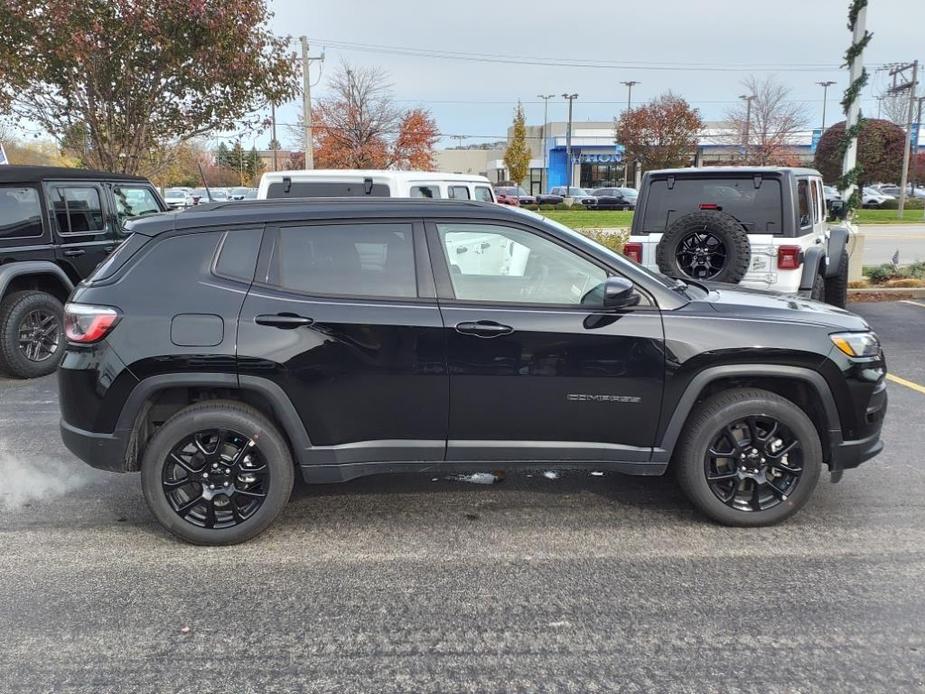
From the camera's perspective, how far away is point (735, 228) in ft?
22.8

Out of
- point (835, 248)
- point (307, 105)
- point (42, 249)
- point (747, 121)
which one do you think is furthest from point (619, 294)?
point (747, 121)

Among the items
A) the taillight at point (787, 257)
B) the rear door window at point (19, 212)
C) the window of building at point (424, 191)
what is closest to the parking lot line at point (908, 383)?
the taillight at point (787, 257)

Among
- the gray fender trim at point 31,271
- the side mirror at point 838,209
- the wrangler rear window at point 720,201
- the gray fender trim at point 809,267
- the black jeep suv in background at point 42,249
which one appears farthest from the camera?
the side mirror at point 838,209

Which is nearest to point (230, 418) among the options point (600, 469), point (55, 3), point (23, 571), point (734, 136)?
point (23, 571)

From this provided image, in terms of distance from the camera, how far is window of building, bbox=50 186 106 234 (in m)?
7.77

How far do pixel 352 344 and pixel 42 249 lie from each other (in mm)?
5360

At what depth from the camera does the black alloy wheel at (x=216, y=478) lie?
12.8 feet

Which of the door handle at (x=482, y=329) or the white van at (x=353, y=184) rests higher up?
the white van at (x=353, y=184)

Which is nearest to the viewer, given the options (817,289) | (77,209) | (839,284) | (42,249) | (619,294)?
(619,294)

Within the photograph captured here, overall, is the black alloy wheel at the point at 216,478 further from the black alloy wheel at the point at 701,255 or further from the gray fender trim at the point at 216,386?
the black alloy wheel at the point at 701,255

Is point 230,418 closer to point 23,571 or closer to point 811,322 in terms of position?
point 23,571

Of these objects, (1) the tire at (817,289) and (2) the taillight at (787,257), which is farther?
(1) the tire at (817,289)

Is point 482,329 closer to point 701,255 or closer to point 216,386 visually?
point 216,386

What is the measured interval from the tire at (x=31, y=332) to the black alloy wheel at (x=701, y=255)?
6.12 m
